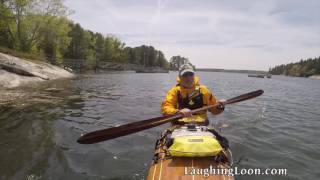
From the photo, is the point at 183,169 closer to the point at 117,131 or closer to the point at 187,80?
the point at 117,131

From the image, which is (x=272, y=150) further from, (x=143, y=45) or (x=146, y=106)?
(x=143, y=45)

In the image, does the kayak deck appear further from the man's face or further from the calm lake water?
the man's face

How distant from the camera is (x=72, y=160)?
7.12 meters

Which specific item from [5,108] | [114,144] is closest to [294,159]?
[114,144]

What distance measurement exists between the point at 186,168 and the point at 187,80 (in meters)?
2.68

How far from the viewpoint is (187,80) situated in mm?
6809

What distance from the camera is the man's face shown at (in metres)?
6.73

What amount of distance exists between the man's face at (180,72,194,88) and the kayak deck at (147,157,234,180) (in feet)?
7.89

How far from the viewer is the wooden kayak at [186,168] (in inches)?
175

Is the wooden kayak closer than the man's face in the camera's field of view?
Yes

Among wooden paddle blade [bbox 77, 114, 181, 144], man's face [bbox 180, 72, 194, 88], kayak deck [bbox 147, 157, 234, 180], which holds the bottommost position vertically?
kayak deck [bbox 147, 157, 234, 180]

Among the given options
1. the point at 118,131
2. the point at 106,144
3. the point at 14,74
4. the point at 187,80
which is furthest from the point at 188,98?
the point at 14,74

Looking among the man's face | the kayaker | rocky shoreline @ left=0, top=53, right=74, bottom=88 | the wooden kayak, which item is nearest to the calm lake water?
the kayaker

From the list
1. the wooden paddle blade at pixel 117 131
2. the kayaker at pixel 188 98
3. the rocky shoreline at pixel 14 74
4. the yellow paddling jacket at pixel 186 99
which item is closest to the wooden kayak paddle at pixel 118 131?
the wooden paddle blade at pixel 117 131
